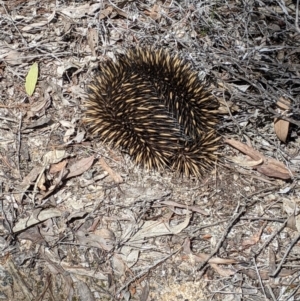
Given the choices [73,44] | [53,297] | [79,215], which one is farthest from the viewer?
[73,44]

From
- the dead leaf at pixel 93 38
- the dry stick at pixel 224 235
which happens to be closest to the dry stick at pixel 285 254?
the dry stick at pixel 224 235

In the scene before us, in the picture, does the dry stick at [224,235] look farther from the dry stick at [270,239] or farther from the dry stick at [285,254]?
the dry stick at [285,254]

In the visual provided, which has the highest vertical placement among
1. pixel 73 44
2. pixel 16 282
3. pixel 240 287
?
pixel 73 44

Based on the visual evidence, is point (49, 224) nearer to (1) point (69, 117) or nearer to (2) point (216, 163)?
(1) point (69, 117)

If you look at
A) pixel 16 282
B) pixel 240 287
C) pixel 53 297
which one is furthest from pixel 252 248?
pixel 16 282

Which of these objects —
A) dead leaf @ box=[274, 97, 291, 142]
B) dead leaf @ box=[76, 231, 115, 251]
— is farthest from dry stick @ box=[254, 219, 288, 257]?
dead leaf @ box=[76, 231, 115, 251]

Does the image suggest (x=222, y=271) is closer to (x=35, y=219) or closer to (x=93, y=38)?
(x=35, y=219)

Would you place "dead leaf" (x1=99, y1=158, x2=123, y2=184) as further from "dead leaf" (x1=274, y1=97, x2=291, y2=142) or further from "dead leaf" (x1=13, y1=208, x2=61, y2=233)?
"dead leaf" (x1=274, y1=97, x2=291, y2=142)
